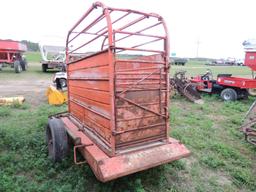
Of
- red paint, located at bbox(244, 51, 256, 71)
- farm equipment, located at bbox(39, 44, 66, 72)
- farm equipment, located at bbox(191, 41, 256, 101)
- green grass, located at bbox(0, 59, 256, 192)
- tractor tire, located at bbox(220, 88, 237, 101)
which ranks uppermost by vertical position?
farm equipment, located at bbox(39, 44, 66, 72)

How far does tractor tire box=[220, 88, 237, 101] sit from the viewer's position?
798cm

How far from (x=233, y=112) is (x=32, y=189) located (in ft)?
18.8

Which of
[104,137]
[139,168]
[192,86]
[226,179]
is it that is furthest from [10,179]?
[192,86]

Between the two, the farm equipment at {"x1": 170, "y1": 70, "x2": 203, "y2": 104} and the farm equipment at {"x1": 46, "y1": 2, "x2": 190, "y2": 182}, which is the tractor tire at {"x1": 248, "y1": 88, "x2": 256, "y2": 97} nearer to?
the farm equipment at {"x1": 170, "y1": 70, "x2": 203, "y2": 104}

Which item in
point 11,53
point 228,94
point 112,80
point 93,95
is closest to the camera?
point 112,80

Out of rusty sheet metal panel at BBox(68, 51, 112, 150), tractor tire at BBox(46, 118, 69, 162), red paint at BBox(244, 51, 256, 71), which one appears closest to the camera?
rusty sheet metal panel at BBox(68, 51, 112, 150)

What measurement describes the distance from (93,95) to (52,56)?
14.9m

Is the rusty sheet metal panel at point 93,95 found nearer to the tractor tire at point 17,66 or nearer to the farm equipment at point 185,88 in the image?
the farm equipment at point 185,88

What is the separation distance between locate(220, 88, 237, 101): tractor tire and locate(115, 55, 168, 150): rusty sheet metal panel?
5.92 m

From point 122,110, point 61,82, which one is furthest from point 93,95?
point 61,82

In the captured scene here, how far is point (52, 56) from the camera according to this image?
16719 millimetres

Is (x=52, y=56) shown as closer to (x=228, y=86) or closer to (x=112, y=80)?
(x=228, y=86)

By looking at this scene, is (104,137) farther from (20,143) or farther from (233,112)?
(233,112)

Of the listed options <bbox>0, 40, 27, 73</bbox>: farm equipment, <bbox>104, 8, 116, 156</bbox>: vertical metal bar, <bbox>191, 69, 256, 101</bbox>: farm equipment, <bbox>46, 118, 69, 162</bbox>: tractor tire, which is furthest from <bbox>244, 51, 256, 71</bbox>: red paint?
<bbox>0, 40, 27, 73</bbox>: farm equipment
